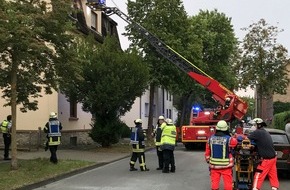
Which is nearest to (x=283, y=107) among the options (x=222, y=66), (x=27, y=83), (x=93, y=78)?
(x=222, y=66)

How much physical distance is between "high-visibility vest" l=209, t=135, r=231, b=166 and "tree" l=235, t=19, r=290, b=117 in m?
22.7

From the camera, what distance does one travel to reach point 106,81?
21688 millimetres

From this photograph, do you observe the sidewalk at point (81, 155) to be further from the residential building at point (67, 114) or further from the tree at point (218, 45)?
the tree at point (218, 45)

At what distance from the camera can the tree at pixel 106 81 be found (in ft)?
71.3

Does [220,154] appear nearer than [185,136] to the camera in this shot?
Yes

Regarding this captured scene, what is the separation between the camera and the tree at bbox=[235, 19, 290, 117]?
31.1m

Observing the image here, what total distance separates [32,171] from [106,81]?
29.3 feet

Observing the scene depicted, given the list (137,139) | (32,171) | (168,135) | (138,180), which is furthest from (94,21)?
(138,180)

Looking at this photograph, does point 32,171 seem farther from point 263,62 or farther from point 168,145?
point 263,62

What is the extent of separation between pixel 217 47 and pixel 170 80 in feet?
38.7

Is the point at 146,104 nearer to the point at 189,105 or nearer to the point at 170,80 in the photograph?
the point at 189,105

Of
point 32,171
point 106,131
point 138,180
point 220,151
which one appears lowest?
point 138,180

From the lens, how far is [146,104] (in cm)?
4675

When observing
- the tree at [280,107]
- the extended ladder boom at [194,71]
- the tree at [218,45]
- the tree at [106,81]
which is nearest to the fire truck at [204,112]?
the extended ladder boom at [194,71]
